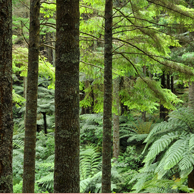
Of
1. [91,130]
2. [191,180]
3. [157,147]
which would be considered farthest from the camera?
[91,130]

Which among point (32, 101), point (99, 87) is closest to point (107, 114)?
point (32, 101)

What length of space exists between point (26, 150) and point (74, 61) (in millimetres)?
Result: 2343

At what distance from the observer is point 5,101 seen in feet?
6.10

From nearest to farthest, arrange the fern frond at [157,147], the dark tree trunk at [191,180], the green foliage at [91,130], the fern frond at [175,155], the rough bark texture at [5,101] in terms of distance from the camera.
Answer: the rough bark texture at [5,101]
the fern frond at [175,155]
the dark tree trunk at [191,180]
the fern frond at [157,147]
the green foliage at [91,130]

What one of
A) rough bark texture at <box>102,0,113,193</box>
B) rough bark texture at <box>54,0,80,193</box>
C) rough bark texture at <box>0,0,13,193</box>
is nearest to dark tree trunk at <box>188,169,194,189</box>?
rough bark texture at <box>102,0,113,193</box>

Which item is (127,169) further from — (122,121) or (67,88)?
(67,88)

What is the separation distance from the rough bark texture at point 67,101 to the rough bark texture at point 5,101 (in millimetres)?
454

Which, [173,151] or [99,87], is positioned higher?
[99,87]

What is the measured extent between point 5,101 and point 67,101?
578 mm

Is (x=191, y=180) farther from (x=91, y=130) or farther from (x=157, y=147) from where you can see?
(x=91, y=130)

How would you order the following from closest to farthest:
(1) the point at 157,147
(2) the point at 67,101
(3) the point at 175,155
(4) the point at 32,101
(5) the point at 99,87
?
(2) the point at 67,101, (4) the point at 32,101, (3) the point at 175,155, (5) the point at 99,87, (1) the point at 157,147

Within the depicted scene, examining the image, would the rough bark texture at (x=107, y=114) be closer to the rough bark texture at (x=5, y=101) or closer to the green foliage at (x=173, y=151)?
the green foliage at (x=173, y=151)

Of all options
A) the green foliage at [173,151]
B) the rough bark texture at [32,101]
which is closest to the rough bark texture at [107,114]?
the green foliage at [173,151]

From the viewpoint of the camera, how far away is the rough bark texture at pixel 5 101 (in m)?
1.84
